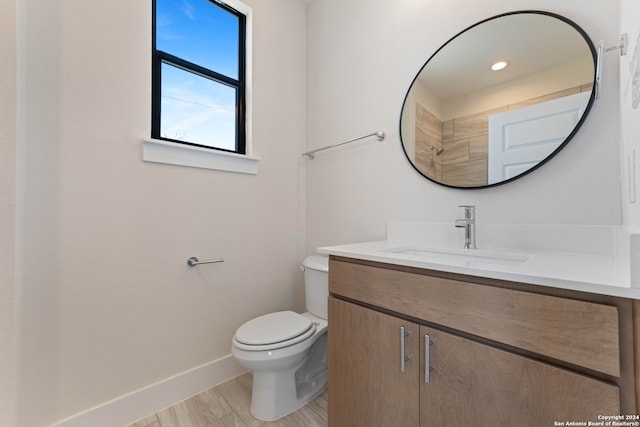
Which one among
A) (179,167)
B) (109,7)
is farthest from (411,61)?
(109,7)

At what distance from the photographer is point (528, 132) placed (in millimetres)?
1056

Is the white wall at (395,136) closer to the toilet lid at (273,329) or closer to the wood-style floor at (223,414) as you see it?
the toilet lid at (273,329)

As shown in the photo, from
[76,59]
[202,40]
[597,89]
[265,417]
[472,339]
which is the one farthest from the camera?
[202,40]

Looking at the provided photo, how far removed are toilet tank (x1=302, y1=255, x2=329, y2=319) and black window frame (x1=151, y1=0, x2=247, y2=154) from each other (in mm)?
892

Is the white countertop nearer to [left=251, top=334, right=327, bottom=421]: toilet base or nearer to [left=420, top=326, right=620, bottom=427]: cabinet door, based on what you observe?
[left=420, top=326, right=620, bottom=427]: cabinet door

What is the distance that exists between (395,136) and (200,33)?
4.56 feet

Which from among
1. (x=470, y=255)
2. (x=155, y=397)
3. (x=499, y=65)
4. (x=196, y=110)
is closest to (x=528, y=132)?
(x=499, y=65)

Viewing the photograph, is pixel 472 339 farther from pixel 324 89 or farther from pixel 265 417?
pixel 324 89

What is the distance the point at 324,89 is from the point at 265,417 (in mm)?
2040

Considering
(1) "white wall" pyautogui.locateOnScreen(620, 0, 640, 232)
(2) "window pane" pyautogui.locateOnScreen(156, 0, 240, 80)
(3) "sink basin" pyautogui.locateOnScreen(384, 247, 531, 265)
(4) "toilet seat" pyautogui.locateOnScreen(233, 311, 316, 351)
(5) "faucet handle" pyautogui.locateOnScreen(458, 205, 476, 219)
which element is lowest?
(4) "toilet seat" pyautogui.locateOnScreen(233, 311, 316, 351)

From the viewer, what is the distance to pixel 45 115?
1.10 metres

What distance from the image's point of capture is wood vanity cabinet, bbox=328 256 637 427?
1.77ft

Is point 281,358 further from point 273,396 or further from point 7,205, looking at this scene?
point 7,205

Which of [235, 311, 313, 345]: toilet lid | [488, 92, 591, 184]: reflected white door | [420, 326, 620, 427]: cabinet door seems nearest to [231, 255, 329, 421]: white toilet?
[235, 311, 313, 345]: toilet lid
